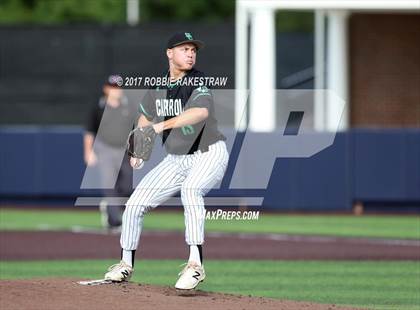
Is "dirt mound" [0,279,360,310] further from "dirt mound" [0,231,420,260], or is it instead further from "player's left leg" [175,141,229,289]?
"dirt mound" [0,231,420,260]

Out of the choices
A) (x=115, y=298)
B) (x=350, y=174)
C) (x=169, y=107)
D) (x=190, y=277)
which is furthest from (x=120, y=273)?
(x=350, y=174)

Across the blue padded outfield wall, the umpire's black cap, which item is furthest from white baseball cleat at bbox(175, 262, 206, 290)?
the blue padded outfield wall

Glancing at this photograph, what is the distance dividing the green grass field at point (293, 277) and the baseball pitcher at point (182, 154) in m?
1.68

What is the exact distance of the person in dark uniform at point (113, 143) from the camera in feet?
59.5

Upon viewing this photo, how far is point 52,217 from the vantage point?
2219 cm

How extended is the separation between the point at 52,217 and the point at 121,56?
7246 millimetres

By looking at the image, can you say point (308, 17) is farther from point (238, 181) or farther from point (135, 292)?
point (135, 292)

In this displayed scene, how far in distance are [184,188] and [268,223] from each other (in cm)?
1088

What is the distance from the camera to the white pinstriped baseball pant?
400 inches

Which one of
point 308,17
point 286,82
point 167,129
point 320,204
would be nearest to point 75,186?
point 320,204

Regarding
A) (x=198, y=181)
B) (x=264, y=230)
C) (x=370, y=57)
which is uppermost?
(x=370, y=57)

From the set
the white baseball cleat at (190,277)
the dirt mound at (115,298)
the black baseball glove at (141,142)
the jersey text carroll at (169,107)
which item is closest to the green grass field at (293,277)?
the dirt mound at (115,298)

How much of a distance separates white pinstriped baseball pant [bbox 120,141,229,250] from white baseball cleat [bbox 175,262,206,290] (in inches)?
8.1

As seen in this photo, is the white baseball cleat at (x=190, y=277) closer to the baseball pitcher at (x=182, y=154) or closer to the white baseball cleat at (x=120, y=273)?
the baseball pitcher at (x=182, y=154)
